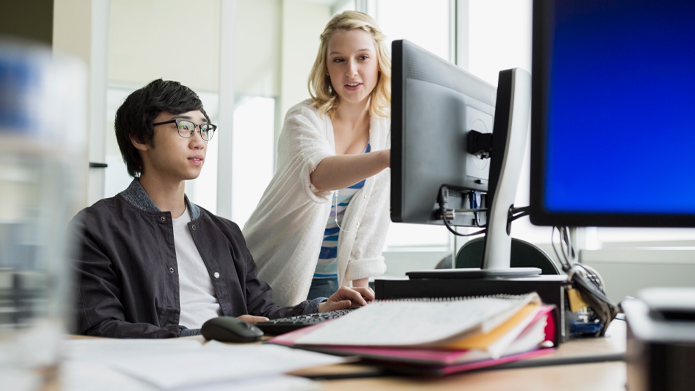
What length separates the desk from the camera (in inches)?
22.5

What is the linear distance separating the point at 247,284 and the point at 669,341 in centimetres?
140

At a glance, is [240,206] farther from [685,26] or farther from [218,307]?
[685,26]

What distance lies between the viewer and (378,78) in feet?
6.71

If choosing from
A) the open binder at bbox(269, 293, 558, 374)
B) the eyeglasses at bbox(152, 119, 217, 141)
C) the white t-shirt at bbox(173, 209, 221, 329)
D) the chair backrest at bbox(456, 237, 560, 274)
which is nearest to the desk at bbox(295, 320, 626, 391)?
the open binder at bbox(269, 293, 558, 374)

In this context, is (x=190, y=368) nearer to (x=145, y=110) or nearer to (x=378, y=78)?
(x=145, y=110)

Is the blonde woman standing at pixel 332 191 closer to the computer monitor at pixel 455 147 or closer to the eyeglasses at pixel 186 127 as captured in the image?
the eyeglasses at pixel 186 127

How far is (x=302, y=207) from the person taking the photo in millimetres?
1951

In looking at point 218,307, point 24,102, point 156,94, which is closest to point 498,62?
point 156,94

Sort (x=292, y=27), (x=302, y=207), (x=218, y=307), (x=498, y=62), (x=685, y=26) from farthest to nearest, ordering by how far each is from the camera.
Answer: (x=292, y=27)
(x=498, y=62)
(x=302, y=207)
(x=218, y=307)
(x=685, y=26)

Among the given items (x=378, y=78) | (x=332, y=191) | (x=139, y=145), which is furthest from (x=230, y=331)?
(x=378, y=78)

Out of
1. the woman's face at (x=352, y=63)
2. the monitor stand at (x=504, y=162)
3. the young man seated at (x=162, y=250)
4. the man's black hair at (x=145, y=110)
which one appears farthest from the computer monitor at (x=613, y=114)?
the man's black hair at (x=145, y=110)

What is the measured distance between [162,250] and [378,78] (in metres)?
0.92

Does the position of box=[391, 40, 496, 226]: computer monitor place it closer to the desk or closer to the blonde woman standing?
the desk

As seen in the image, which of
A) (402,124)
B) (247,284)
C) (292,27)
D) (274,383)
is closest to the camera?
(274,383)
